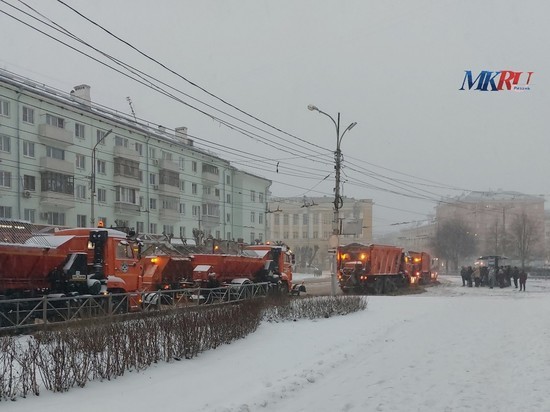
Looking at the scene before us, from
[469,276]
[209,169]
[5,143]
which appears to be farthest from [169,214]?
[469,276]

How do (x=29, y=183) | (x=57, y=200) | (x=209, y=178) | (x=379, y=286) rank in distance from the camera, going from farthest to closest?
1. (x=209, y=178)
2. (x=57, y=200)
3. (x=29, y=183)
4. (x=379, y=286)

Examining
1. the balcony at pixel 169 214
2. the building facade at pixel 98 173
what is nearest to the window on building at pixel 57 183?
the building facade at pixel 98 173

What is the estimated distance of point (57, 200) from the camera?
129 ft

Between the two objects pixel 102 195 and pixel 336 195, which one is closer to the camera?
pixel 336 195

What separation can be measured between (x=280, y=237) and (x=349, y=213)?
18.2 m

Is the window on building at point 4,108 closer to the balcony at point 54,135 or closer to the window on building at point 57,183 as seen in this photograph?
the balcony at point 54,135

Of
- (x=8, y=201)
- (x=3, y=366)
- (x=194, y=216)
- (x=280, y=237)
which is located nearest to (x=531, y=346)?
(x=3, y=366)

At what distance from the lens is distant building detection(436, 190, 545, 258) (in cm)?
7906

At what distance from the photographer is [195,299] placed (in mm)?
17844

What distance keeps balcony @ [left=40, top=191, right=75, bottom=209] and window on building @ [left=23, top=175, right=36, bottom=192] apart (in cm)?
76

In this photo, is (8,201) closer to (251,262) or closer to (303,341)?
(251,262)

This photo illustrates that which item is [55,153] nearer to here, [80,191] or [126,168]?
[80,191]

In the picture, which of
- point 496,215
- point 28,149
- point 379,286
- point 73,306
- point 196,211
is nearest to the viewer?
point 73,306

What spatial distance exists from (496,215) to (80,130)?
222 feet
